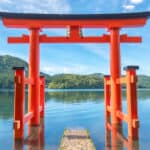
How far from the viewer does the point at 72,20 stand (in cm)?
761

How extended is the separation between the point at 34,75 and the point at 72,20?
6.50 feet

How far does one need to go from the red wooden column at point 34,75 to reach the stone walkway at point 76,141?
1609 millimetres

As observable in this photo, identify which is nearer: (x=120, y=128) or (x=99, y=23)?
(x=120, y=128)

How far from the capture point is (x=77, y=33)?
8008 millimetres

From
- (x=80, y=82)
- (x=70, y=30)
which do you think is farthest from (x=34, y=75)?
(x=80, y=82)

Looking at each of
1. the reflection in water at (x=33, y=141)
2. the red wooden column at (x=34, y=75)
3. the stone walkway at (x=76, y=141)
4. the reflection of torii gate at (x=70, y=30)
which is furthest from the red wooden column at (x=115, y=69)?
the reflection in water at (x=33, y=141)

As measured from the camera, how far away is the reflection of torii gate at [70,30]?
7.55 meters

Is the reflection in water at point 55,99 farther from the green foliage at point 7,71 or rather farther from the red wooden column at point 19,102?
the green foliage at point 7,71

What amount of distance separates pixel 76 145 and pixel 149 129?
9.54 ft

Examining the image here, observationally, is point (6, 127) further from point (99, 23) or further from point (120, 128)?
point (99, 23)

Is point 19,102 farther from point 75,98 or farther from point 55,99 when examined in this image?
Answer: point 75,98

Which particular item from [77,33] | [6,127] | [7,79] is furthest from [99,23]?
[7,79]

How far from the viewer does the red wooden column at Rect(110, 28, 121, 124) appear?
7.81m

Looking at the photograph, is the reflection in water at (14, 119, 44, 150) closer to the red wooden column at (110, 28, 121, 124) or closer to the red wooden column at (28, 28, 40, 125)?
the red wooden column at (28, 28, 40, 125)
